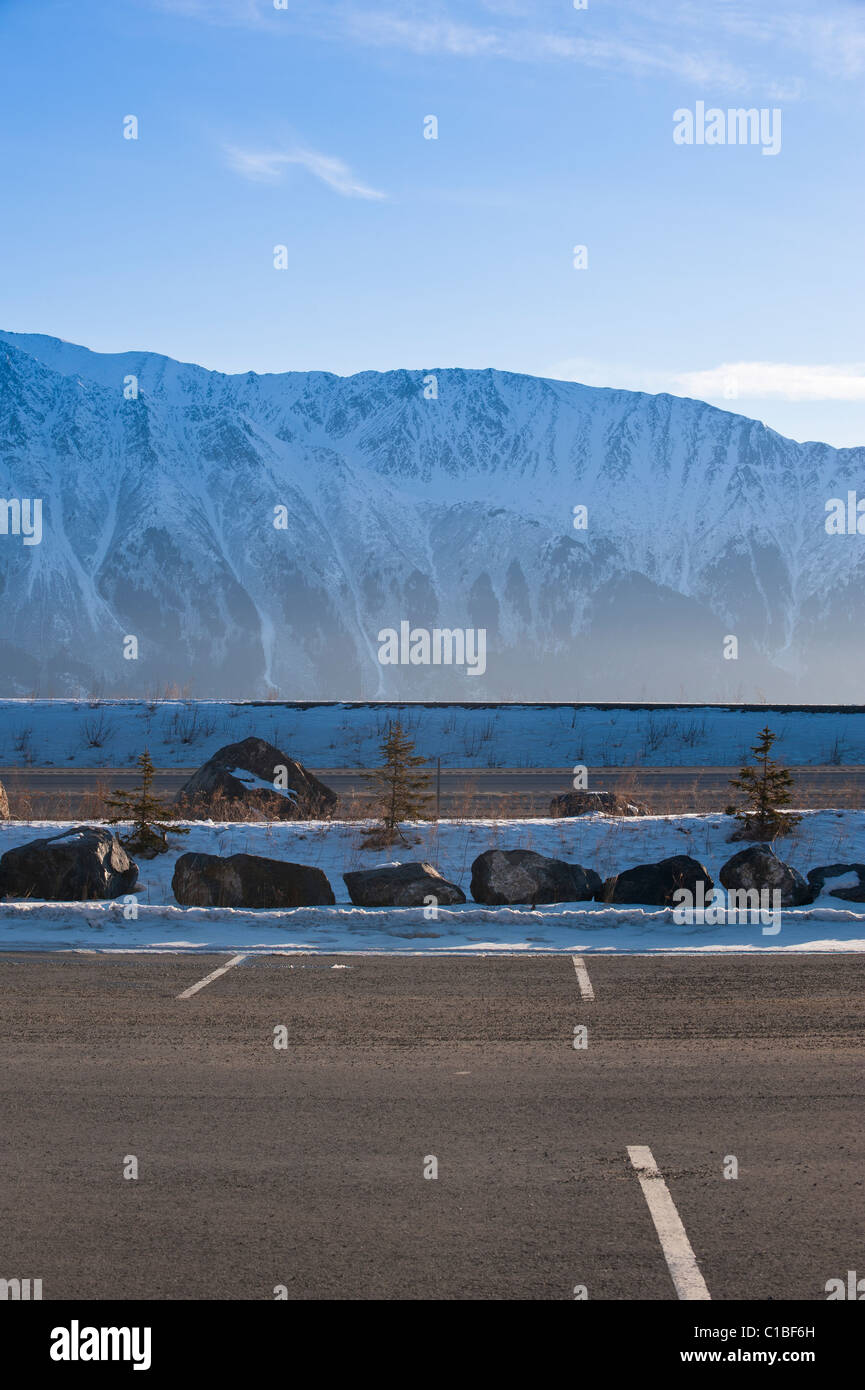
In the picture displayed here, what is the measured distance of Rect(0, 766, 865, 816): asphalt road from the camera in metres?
21.7

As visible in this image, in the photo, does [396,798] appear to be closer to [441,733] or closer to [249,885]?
[249,885]

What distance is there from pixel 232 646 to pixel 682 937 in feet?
427

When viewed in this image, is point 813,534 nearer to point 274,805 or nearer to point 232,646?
point 232,646

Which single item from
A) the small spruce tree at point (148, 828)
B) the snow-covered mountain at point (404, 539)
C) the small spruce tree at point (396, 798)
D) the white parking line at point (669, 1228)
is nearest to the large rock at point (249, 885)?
the small spruce tree at point (148, 828)

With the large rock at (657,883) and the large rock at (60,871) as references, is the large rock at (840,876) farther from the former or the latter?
the large rock at (60,871)

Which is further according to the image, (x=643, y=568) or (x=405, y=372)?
(x=405, y=372)

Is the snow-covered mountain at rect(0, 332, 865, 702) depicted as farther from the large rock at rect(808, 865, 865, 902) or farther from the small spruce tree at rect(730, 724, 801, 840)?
the large rock at rect(808, 865, 865, 902)

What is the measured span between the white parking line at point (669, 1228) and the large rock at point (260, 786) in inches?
539

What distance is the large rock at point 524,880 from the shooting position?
12500 millimetres

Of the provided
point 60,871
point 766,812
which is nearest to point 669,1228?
point 60,871

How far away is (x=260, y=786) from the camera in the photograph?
2150 cm

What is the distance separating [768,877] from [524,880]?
268 centimetres
